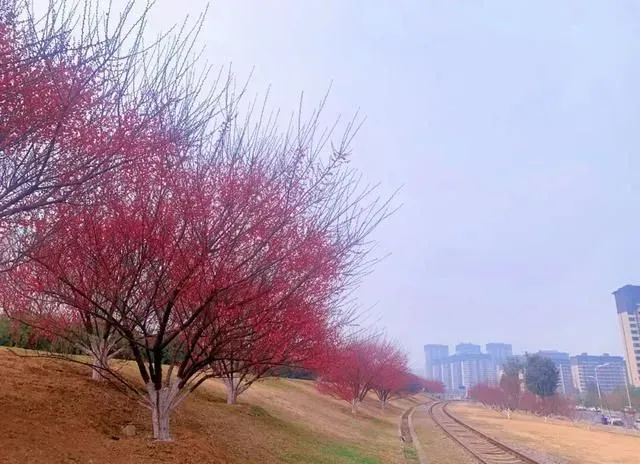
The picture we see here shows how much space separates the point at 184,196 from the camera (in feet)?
24.0

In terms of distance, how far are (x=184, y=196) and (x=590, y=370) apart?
578 feet

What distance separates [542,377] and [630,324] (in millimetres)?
65390

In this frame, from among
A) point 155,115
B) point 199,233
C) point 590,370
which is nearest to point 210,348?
point 199,233

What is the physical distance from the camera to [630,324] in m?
123

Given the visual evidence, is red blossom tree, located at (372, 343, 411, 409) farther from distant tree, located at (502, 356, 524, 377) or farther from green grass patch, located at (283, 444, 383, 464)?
distant tree, located at (502, 356, 524, 377)

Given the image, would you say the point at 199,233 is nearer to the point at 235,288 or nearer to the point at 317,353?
the point at 235,288

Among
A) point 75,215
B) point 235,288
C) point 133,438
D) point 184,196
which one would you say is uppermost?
point 184,196

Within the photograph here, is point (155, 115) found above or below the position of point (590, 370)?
below

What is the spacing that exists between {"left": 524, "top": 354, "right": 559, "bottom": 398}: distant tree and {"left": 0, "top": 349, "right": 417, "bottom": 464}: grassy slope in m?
60.8

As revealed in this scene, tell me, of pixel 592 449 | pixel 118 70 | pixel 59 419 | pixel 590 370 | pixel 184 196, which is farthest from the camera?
pixel 590 370

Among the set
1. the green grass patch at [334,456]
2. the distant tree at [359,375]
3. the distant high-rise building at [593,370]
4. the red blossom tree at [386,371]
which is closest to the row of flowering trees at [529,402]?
the red blossom tree at [386,371]

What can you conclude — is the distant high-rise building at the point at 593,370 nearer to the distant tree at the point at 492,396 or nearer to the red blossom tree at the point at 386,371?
the distant tree at the point at 492,396

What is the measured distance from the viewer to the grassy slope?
286 inches

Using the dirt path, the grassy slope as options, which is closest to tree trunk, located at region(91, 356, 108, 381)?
the grassy slope
